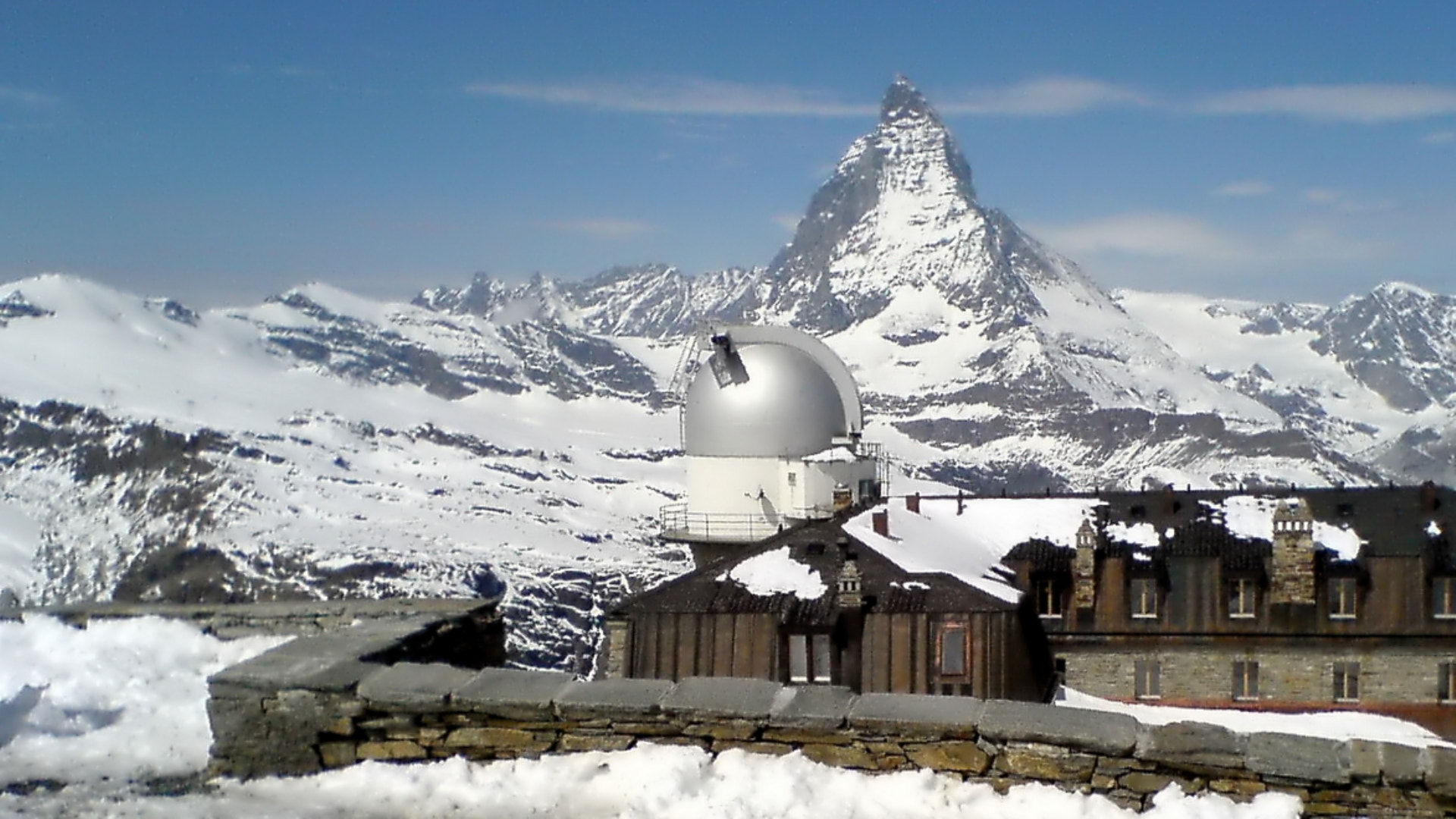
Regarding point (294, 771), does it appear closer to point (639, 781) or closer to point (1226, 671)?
point (639, 781)

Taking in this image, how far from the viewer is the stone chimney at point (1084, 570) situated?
44.1m

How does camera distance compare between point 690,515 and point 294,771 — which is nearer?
point 294,771

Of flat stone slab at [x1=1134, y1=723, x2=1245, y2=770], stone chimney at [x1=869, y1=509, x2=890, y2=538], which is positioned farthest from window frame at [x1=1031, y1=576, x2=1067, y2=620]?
flat stone slab at [x1=1134, y1=723, x2=1245, y2=770]

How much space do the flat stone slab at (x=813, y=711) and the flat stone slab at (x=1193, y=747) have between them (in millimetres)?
2482

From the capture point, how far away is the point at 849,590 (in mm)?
35500

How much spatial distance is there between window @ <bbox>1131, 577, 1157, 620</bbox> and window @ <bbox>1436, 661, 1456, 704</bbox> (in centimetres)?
862

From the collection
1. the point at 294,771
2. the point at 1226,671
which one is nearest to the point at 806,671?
the point at 1226,671

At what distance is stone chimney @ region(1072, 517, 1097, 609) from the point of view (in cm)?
4412

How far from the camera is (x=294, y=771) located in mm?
12414

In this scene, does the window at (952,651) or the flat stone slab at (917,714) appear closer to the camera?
the flat stone slab at (917,714)

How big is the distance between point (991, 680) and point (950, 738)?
2352 cm

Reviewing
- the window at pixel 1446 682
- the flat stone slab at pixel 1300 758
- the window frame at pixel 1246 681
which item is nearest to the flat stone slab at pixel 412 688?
the flat stone slab at pixel 1300 758

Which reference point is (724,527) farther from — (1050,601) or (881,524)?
(881,524)

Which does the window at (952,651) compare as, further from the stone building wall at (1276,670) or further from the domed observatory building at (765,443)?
the domed observatory building at (765,443)
